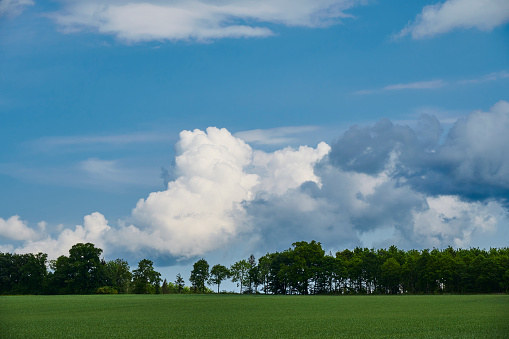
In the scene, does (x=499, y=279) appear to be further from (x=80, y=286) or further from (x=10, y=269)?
(x=10, y=269)

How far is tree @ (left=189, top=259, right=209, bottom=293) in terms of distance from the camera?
500 feet

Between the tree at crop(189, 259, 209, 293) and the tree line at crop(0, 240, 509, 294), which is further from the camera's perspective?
the tree at crop(189, 259, 209, 293)

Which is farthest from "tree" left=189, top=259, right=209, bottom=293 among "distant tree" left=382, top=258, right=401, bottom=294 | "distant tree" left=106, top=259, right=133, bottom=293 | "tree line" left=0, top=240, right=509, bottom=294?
"distant tree" left=382, top=258, right=401, bottom=294

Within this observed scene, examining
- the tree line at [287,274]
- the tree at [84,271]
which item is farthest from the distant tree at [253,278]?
the tree at [84,271]

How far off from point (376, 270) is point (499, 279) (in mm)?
34559

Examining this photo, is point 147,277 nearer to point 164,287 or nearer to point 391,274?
point 164,287

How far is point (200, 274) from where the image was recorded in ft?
500

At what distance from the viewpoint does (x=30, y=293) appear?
139000 millimetres

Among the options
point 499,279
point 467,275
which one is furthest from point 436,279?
point 499,279

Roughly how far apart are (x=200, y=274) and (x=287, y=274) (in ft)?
91.5

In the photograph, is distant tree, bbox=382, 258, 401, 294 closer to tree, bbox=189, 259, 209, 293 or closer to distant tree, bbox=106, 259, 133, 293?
tree, bbox=189, 259, 209, 293

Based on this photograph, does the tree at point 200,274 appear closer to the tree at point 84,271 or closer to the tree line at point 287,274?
the tree line at point 287,274

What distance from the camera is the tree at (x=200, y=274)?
500 feet

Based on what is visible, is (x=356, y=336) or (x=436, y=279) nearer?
(x=356, y=336)
